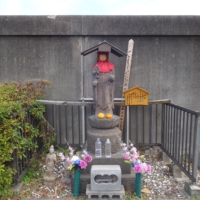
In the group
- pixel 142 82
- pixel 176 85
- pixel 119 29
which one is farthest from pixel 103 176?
pixel 119 29

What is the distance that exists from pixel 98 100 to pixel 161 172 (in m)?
1.87

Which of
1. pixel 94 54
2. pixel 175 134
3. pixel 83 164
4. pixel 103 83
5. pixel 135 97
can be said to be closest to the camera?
pixel 83 164

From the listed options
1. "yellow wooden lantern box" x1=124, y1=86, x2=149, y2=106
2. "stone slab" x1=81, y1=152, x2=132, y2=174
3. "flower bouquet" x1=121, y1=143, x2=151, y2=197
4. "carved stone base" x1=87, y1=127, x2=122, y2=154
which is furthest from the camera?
"yellow wooden lantern box" x1=124, y1=86, x2=149, y2=106

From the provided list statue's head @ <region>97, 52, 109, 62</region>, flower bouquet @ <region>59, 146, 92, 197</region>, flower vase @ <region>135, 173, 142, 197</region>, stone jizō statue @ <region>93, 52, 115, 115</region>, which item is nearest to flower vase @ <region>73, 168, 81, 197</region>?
flower bouquet @ <region>59, 146, 92, 197</region>

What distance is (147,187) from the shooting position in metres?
3.66

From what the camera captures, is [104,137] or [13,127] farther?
[104,137]

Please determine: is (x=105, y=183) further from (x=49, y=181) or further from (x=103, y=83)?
(x=103, y=83)

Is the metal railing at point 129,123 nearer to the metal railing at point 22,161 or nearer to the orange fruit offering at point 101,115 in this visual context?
the metal railing at point 22,161

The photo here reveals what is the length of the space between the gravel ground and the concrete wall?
1711mm

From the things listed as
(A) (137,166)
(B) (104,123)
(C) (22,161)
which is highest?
(B) (104,123)

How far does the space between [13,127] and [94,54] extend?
94.7 inches

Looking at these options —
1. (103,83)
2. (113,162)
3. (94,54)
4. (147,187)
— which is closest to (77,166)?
(113,162)

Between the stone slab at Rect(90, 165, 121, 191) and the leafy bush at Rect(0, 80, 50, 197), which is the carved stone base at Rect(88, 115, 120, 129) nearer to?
the stone slab at Rect(90, 165, 121, 191)

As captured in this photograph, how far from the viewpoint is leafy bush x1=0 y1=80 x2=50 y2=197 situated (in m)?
3.07
